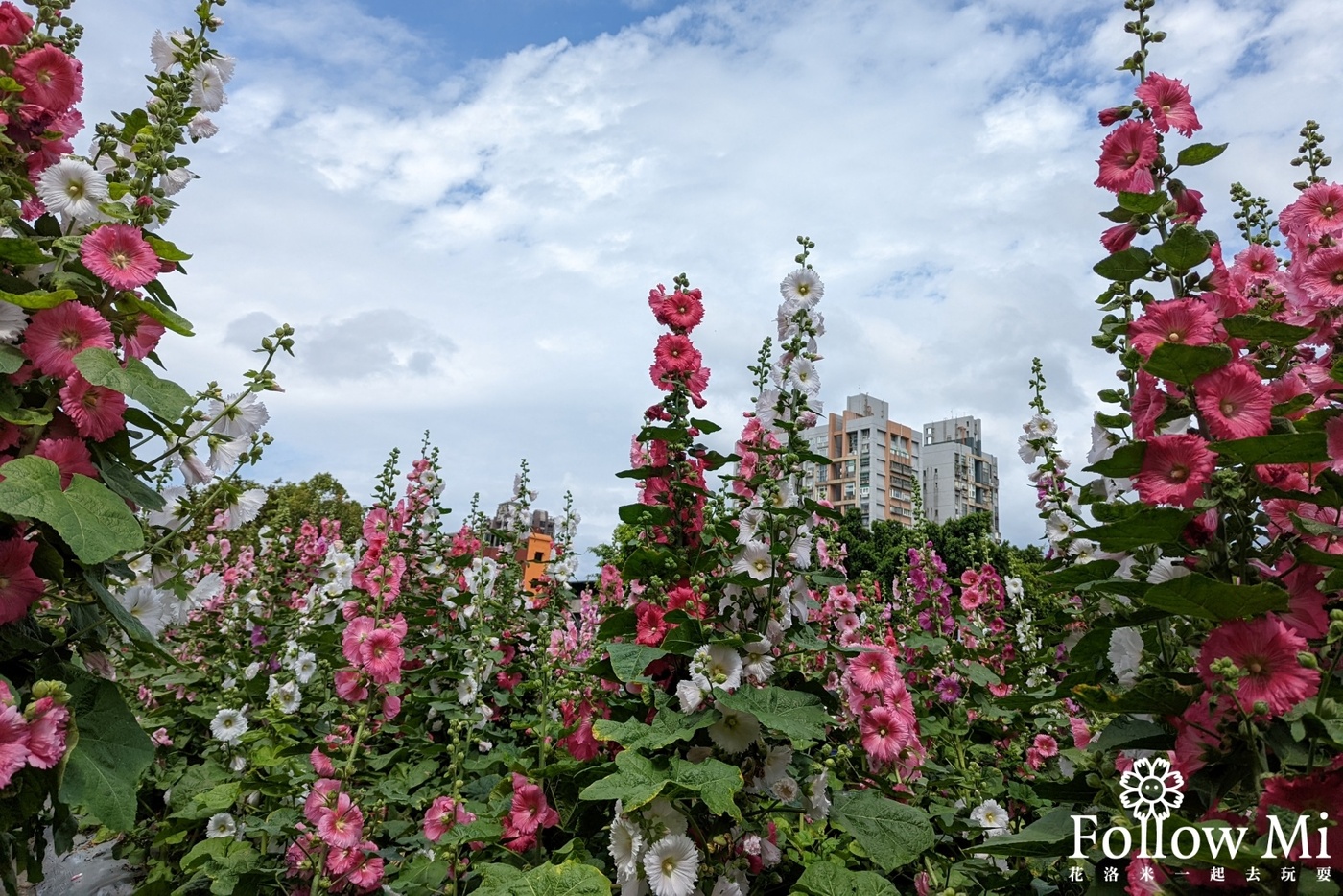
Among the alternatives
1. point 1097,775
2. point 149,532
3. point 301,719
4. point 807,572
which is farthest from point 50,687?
point 301,719

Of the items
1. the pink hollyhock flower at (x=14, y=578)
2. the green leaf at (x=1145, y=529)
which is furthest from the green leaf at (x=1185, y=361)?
the pink hollyhock flower at (x=14, y=578)

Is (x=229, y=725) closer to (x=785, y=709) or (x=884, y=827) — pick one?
(x=785, y=709)

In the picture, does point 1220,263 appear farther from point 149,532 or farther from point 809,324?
point 149,532

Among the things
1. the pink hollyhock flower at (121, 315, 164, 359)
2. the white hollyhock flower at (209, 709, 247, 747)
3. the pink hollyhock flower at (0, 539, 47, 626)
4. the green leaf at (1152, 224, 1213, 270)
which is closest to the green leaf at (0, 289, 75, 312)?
the pink hollyhock flower at (121, 315, 164, 359)

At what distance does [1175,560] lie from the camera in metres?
1.47

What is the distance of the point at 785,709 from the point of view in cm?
199

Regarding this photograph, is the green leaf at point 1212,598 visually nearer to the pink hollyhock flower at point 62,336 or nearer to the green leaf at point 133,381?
the green leaf at point 133,381

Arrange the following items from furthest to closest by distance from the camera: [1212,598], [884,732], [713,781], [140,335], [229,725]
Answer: [229,725] < [884,732] < [713,781] < [140,335] < [1212,598]

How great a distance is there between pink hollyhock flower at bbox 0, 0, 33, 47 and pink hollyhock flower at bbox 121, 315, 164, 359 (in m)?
0.68

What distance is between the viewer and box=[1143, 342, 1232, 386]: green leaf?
4.14 feet

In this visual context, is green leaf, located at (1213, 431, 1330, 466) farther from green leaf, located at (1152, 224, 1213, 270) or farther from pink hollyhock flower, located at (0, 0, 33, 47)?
pink hollyhock flower, located at (0, 0, 33, 47)

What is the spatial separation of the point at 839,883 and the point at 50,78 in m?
2.51

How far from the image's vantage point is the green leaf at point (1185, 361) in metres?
1.26

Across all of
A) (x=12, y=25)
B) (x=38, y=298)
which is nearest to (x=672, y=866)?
(x=38, y=298)
